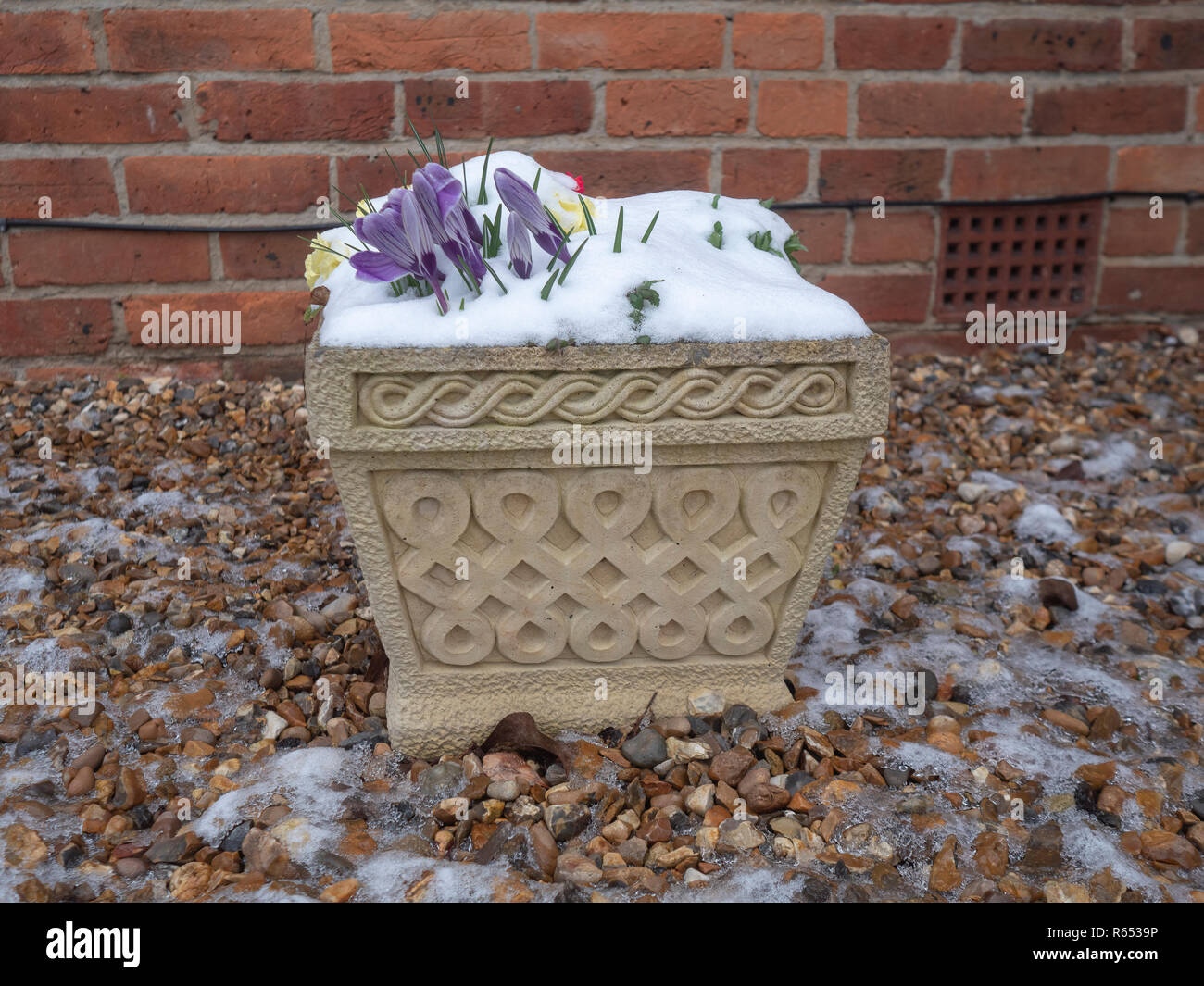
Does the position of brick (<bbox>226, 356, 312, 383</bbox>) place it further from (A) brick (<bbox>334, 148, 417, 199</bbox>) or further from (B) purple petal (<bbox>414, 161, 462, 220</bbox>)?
(B) purple petal (<bbox>414, 161, 462, 220</bbox>)

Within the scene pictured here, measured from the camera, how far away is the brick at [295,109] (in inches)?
97.6

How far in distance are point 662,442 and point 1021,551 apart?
1.15 metres

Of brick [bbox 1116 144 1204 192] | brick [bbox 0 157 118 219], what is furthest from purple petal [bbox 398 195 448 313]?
brick [bbox 1116 144 1204 192]

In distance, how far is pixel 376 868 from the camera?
1.29 m

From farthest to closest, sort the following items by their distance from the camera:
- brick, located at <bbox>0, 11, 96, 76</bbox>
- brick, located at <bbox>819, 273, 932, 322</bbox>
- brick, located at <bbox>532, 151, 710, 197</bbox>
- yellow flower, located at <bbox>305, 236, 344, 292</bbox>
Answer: brick, located at <bbox>819, 273, 932, 322</bbox>, brick, located at <bbox>532, 151, 710, 197</bbox>, brick, located at <bbox>0, 11, 96, 76</bbox>, yellow flower, located at <bbox>305, 236, 344, 292</bbox>

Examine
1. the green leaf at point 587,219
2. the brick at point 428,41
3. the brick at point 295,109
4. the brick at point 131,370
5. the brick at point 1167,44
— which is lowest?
the brick at point 131,370

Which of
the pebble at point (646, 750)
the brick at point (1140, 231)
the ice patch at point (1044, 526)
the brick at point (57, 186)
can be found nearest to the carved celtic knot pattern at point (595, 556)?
the pebble at point (646, 750)

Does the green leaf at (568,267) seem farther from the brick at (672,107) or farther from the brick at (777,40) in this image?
the brick at (777,40)

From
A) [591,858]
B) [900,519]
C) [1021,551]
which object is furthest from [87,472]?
[1021,551]

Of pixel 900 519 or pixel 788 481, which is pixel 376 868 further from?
pixel 900 519

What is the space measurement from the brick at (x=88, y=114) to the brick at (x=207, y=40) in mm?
66

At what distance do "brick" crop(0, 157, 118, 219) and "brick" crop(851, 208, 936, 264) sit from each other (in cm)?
193

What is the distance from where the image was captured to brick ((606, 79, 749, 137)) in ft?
8.47

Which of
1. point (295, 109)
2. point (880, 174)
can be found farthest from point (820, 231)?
point (295, 109)
